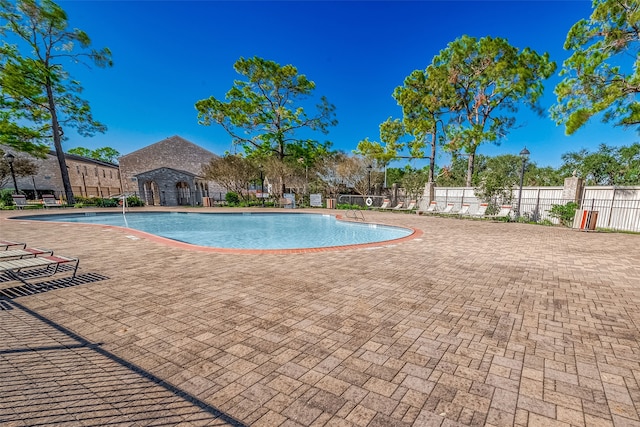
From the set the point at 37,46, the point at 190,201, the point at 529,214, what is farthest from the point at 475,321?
the point at 37,46

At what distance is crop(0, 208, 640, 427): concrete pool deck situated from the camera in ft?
5.64

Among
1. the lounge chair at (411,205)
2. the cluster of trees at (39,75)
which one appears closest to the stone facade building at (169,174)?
the cluster of trees at (39,75)

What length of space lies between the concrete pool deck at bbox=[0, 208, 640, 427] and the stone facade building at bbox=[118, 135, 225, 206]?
2225cm

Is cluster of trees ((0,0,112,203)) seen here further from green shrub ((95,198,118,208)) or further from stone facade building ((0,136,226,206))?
stone facade building ((0,136,226,206))

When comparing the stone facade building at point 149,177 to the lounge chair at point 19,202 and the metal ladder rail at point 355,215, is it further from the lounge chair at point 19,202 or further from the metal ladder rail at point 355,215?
the metal ladder rail at point 355,215

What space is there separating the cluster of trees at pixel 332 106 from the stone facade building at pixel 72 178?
35.0ft

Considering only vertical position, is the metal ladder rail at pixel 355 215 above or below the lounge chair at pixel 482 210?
below

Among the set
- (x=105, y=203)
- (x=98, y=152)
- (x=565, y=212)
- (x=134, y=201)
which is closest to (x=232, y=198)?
(x=134, y=201)

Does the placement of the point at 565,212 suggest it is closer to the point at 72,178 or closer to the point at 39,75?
the point at 39,75

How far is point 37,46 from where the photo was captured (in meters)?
18.9

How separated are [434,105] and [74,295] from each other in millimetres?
22217

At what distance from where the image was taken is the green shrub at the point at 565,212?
1132 centimetres

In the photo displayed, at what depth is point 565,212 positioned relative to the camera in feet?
37.9

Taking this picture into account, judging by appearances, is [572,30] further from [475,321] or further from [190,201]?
[190,201]
